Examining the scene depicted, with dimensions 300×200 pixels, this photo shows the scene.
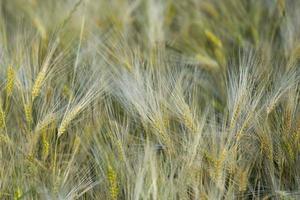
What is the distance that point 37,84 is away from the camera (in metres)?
1.79

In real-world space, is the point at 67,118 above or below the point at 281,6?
below

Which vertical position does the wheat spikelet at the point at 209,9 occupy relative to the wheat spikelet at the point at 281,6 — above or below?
above

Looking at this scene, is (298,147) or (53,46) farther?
(53,46)

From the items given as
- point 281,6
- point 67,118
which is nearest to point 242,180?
point 67,118

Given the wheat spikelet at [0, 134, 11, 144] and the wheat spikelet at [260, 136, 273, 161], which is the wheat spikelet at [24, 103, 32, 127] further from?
the wheat spikelet at [260, 136, 273, 161]

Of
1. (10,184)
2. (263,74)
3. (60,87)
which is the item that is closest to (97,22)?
(60,87)

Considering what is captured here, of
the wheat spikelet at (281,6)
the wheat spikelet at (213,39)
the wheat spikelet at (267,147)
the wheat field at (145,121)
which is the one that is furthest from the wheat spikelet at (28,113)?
the wheat spikelet at (281,6)

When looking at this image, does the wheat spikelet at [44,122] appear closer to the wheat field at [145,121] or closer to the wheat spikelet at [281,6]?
the wheat field at [145,121]

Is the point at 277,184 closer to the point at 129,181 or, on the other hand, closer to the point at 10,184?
the point at 129,181

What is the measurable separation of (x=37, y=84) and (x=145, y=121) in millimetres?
336

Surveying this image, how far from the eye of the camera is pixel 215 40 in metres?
2.29

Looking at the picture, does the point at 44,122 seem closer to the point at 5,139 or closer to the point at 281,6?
the point at 5,139

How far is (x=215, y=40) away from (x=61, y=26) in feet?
1.98

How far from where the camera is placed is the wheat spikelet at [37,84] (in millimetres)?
1776
